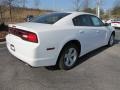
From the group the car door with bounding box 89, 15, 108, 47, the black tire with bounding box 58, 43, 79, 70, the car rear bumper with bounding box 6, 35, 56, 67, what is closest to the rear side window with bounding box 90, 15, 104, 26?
the car door with bounding box 89, 15, 108, 47

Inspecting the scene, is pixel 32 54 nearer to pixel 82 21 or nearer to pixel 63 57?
pixel 63 57

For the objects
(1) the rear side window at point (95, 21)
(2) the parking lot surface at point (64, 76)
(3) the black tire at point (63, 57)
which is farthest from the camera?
(1) the rear side window at point (95, 21)

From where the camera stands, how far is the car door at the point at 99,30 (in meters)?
6.05

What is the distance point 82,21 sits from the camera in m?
5.42

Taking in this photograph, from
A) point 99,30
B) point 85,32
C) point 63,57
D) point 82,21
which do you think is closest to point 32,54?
point 63,57

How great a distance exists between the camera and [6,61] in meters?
5.58

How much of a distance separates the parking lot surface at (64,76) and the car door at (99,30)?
80 cm

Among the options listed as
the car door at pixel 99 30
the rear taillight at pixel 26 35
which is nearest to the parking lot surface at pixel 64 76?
the car door at pixel 99 30

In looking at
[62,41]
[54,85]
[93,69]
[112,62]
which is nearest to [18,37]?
[62,41]

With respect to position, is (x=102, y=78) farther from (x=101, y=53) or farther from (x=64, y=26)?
(x=101, y=53)

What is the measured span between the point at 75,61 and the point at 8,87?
2.09 m

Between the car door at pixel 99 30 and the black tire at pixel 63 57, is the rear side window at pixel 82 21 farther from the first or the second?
the black tire at pixel 63 57

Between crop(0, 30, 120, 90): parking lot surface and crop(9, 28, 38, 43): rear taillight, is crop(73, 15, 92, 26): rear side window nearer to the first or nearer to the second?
crop(0, 30, 120, 90): parking lot surface

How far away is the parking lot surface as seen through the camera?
13.0 ft
